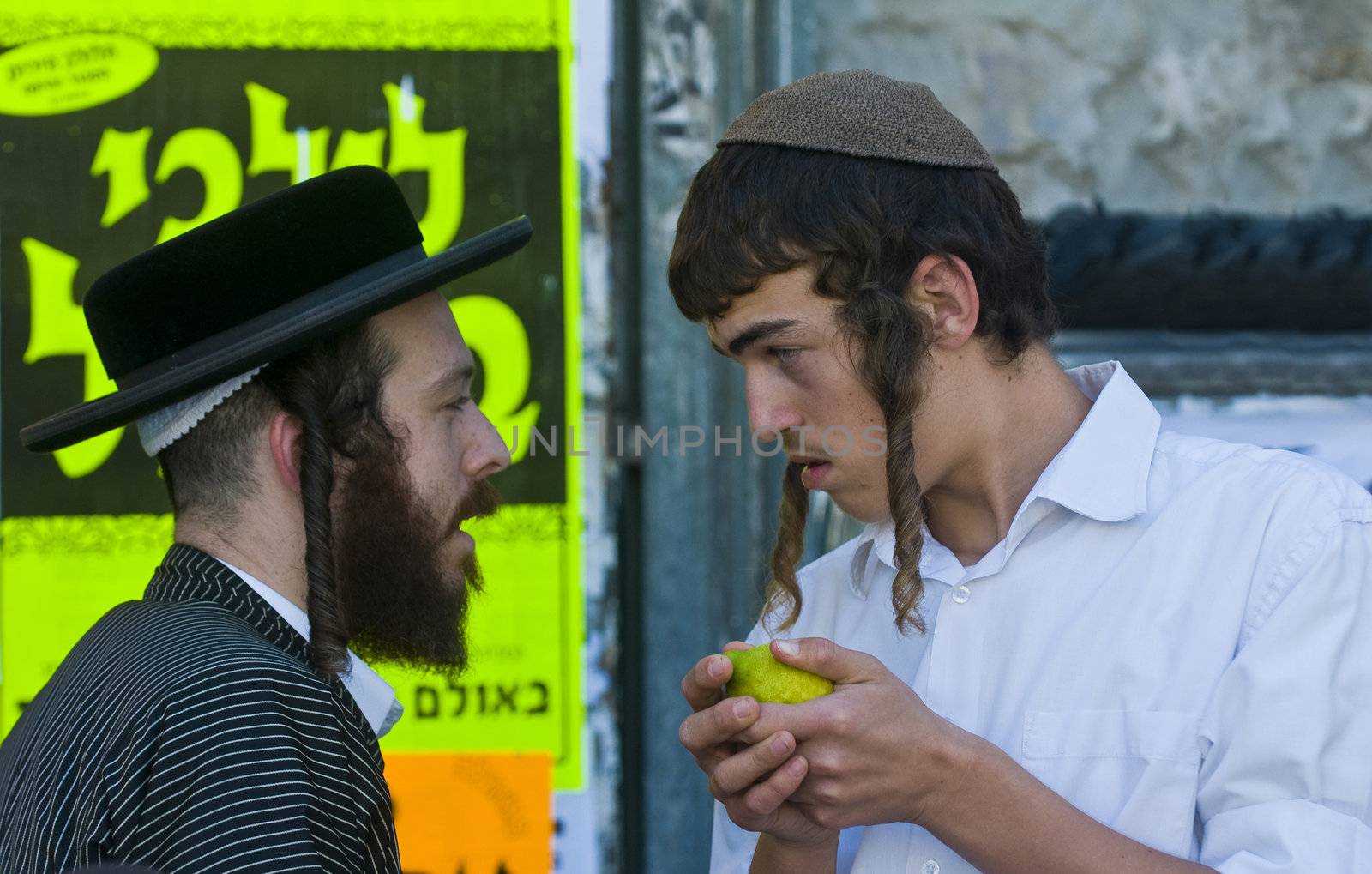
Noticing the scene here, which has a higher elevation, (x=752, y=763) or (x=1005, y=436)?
(x=1005, y=436)

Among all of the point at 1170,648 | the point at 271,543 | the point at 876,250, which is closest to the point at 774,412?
the point at 876,250

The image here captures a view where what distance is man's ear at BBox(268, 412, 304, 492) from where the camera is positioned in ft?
6.54

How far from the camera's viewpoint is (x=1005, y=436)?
201 cm

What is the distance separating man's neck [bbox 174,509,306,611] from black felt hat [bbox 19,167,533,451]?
185mm

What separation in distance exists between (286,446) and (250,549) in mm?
163

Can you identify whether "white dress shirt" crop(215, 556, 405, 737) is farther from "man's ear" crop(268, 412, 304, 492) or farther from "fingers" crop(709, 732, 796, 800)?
"fingers" crop(709, 732, 796, 800)

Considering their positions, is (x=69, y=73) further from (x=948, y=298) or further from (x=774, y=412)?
(x=948, y=298)

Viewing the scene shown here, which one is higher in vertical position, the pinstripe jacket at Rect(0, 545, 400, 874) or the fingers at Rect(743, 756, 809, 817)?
the pinstripe jacket at Rect(0, 545, 400, 874)

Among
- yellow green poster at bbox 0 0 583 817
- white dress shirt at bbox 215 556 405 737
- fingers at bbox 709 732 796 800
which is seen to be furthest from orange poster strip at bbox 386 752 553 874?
fingers at bbox 709 732 796 800

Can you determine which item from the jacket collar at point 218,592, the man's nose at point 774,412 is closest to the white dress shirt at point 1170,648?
the man's nose at point 774,412

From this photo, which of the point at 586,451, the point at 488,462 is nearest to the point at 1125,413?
the point at 488,462

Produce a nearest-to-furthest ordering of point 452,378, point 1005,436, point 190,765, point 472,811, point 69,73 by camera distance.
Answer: point 190,765 → point 1005,436 → point 452,378 → point 69,73 → point 472,811

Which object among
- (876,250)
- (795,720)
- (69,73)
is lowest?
(795,720)

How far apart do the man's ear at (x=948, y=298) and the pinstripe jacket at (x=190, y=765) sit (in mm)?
989
